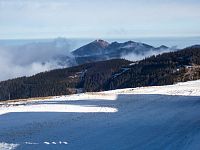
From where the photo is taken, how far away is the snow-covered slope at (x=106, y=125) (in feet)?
93.3

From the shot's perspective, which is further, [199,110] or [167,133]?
[199,110]

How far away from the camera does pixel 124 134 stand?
1244 inches

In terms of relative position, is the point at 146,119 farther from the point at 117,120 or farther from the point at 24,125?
the point at 24,125

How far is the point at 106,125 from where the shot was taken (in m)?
35.7

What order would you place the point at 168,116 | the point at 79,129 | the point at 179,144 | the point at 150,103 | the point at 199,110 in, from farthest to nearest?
1. the point at 150,103
2. the point at 199,110
3. the point at 168,116
4. the point at 79,129
5. the point at 179,144

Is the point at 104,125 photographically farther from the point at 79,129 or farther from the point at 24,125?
the point at 24,125

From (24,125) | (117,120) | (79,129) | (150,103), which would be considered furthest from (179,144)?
(150,103)

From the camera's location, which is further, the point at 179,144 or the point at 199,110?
the point at 199,110

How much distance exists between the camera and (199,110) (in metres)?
43.6

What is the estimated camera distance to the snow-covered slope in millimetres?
28438

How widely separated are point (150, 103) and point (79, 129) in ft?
56.7

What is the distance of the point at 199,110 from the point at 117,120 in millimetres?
9032

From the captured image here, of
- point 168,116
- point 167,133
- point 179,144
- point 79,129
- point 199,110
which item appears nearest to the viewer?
point 179,144

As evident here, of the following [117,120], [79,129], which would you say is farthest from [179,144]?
[117,120]
